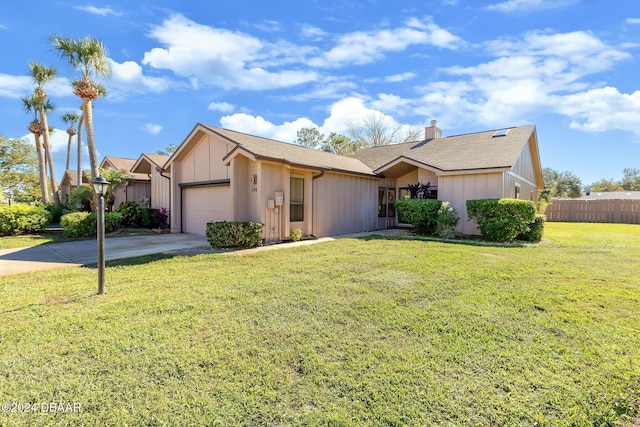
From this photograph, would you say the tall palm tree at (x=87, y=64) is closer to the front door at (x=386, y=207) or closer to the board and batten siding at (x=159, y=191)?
the board and batten siding at (x=159, y=191)

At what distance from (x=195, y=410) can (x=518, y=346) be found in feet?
10.3

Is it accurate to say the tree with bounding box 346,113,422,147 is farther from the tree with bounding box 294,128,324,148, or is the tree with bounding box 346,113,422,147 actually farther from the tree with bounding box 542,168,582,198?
the tree with bounding box 542,168,582,198

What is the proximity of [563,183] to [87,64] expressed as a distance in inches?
1853

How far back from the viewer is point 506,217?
9969mm

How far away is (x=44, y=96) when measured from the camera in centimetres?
1836

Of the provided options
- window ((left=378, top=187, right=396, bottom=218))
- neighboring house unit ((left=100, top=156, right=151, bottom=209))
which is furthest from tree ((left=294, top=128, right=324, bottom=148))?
window ((left=378, top=187, right=396, bottom=218))

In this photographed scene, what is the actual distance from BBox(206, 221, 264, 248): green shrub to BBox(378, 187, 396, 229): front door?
7.59 m

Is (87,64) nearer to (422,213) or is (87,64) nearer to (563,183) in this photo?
(422,213)

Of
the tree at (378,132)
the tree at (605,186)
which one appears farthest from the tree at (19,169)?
the tree at (605,186)

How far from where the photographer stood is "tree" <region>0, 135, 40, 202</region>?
29938 mm

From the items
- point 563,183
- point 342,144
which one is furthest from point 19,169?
point 563,183

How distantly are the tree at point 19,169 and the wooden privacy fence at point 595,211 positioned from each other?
152 ft

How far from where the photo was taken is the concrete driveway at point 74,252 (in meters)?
7.00

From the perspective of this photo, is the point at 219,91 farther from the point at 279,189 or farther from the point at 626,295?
the point at 626,295
